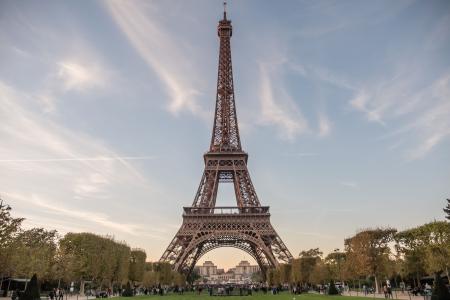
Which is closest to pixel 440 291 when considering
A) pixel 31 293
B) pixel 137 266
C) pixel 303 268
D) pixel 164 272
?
pixel 31 293

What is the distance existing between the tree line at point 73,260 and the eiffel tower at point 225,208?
4.46 metres

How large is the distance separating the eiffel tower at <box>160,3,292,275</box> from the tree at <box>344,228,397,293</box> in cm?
1434

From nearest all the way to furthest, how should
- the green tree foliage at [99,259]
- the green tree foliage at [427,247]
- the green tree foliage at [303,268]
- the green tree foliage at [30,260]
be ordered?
the green tree foliage at [30,260] → the green tree foliage at [427,247] → the green tree foliage at [99,259] → the green tree foliage at [303,268]

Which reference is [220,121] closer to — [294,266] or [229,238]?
[229,238]

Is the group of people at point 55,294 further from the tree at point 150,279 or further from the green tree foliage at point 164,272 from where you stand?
the green tree foliage at point 164,272

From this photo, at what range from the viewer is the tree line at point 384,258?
155ft

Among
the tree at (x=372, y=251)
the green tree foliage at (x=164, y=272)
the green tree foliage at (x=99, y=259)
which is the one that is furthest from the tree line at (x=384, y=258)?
the green tree foliage at (x=99, y=259)

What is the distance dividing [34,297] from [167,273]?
3953 centimetres

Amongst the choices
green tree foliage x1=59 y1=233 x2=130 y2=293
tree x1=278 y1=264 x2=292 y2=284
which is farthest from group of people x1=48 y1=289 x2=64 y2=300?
tree x1=278 y1=264 x2=292 y2=284

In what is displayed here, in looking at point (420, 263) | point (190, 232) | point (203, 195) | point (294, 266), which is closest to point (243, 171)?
point (203, 195)

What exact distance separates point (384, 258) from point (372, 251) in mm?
2006

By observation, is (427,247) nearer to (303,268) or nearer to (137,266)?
(303,268)

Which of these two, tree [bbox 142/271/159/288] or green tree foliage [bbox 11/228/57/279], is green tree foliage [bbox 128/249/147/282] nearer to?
tree [bbox 142/271/159/288]

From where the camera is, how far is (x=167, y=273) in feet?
212
